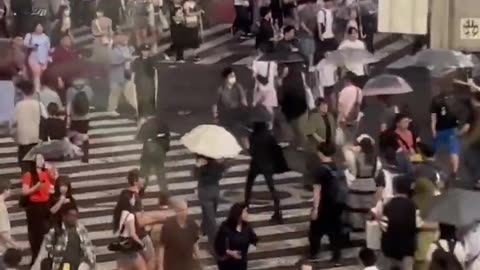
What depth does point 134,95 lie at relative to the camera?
10969 millimetres

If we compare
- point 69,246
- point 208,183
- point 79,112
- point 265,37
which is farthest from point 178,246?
point 265,37

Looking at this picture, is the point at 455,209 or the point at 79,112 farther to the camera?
the point at 79,112

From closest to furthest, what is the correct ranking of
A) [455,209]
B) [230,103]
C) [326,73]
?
1. [455,209]
2. [230,103]
3. [326,73]

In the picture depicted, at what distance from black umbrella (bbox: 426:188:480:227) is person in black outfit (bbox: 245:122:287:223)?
71.7 inches

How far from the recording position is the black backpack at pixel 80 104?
34.4 ft

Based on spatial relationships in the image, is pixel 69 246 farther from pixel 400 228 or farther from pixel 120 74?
pixel 120 74

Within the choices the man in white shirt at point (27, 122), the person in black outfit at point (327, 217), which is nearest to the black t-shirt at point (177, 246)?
the person in black outfit at point (327, 217)

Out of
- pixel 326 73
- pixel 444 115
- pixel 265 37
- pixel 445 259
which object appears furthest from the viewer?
pixel 265 37

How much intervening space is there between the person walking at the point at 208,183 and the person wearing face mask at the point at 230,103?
99cm

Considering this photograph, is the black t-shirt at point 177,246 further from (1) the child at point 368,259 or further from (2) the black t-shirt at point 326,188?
(2) the black t-shirt at point 326,188

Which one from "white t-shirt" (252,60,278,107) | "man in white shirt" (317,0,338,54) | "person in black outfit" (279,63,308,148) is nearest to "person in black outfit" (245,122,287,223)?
"person in black outfit" (279,63,308,148)

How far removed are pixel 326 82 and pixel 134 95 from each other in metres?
1.95

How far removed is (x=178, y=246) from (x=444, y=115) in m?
3.39

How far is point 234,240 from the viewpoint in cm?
843
